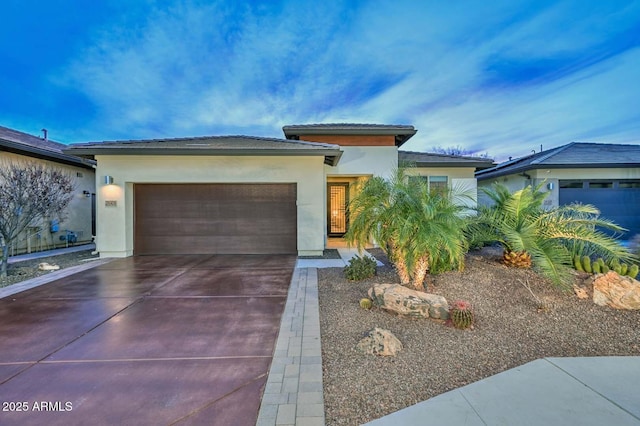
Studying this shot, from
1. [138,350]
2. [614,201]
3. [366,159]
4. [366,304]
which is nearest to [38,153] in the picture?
A: [138,350]

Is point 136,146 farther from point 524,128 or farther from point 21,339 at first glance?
point 524,128

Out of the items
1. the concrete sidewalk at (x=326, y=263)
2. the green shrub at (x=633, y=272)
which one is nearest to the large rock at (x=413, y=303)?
the concrete sidewalk at (x=326, y=263)

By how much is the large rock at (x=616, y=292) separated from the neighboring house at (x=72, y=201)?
45.4 feet

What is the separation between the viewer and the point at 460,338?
11.8ft

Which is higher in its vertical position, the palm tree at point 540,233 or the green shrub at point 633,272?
the palm tree at point 540,233

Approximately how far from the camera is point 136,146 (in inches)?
345

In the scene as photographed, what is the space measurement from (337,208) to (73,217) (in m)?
11.2

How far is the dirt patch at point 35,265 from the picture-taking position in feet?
22.0

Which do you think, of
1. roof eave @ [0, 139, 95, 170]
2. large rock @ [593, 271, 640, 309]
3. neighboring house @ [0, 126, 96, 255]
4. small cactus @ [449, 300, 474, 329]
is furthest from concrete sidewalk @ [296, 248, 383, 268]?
neighboring house @ [0, 126, 96, 255]

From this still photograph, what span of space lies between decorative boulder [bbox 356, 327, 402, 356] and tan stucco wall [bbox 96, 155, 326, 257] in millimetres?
6063

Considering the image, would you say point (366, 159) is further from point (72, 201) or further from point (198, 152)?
point (72, 201)

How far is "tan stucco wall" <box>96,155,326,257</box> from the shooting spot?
30.6ft

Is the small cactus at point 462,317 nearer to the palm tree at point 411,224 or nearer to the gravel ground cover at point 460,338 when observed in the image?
the gravel ground cover at point 460,338

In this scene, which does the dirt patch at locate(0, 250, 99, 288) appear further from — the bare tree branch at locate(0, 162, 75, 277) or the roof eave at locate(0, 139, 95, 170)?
the roof eave at locate(0, 139, 95, 170)
